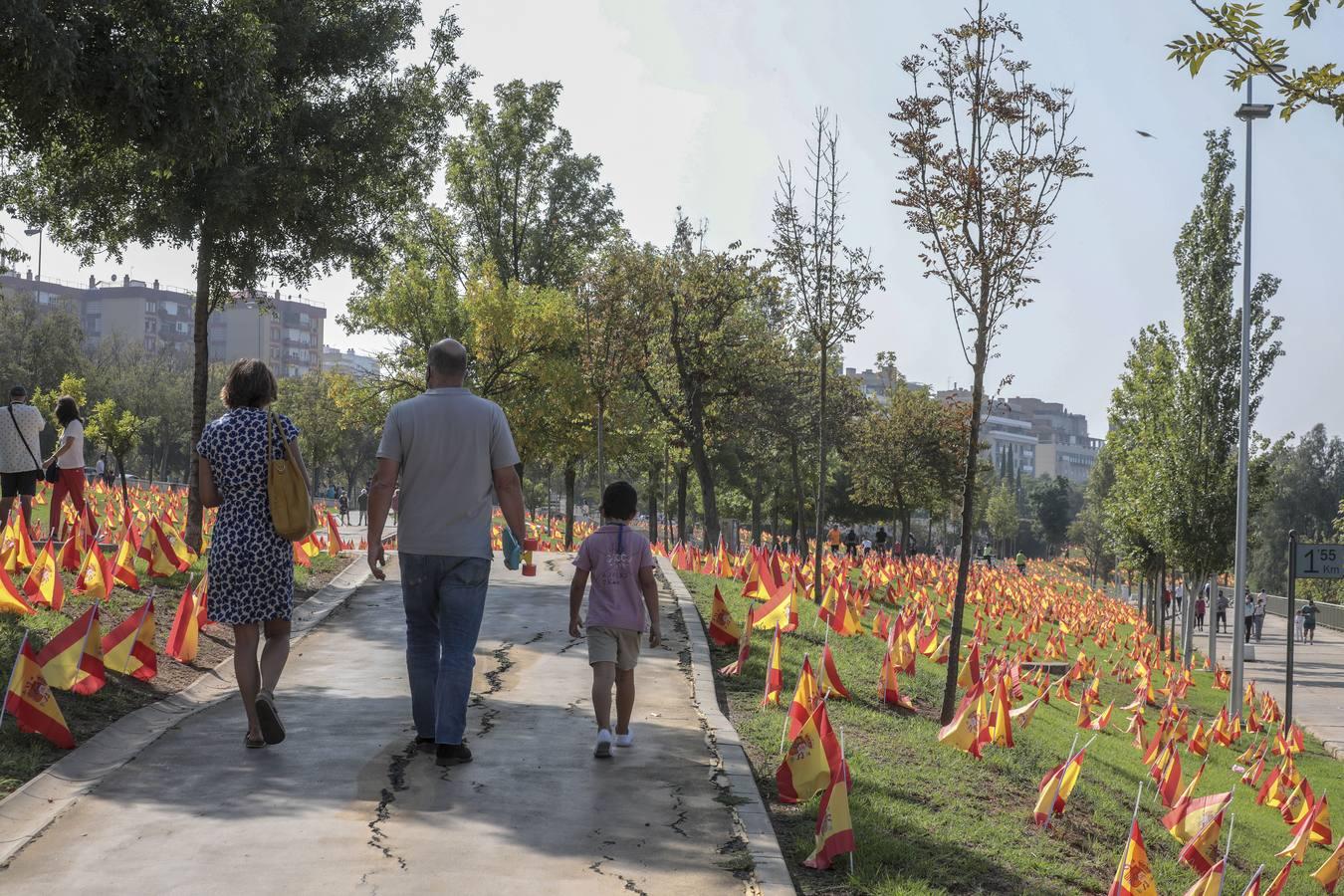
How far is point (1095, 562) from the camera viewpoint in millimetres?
81875

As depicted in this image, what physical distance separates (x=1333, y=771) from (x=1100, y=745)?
6.34 m

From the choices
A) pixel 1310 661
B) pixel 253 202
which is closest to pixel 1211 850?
pixel 253 202

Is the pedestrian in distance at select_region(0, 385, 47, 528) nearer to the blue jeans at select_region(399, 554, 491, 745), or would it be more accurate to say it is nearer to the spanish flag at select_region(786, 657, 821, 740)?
the blue jeans at select_region(399, 554, 491, 745)

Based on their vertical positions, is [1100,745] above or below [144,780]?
below

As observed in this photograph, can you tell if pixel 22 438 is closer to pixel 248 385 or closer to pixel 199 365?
pixel 199 365

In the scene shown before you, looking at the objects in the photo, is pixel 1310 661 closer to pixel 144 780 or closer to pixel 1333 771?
pixel 1333 771

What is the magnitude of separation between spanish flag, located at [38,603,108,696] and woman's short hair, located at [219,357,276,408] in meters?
1.64

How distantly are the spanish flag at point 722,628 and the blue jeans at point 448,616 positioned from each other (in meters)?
5.66

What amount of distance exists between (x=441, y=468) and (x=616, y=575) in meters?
1.15

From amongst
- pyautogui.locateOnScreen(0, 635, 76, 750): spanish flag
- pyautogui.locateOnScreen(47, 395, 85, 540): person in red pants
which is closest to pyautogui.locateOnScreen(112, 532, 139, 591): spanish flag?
pyautogui.locateOnScreen(47, 395, 85, 540): person in red pants

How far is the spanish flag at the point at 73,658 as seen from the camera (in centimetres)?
705

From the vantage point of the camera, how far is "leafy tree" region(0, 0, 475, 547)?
9.82m

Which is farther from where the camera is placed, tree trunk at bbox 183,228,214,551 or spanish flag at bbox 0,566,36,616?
tree trunk at bbox 183,228,214,551

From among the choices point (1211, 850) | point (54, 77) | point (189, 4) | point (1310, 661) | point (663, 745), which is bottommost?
point (1310, 661)
